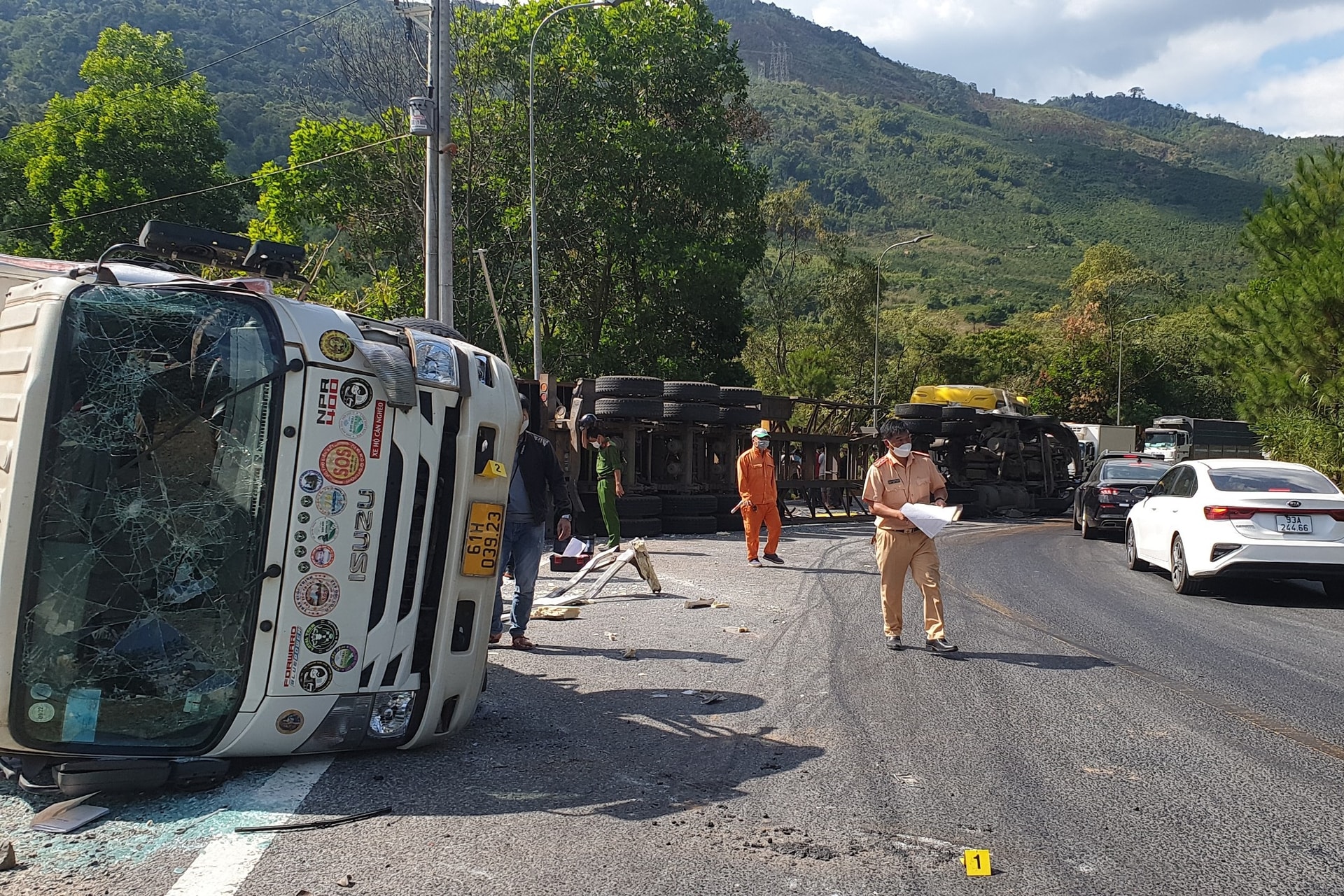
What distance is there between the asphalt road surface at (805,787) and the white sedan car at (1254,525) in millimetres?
2663

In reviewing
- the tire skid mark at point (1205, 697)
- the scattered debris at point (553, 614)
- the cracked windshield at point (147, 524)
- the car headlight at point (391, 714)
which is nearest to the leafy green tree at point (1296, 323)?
the tire skid mark at point (1205, 697)

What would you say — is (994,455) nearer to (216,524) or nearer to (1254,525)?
(1254,525)

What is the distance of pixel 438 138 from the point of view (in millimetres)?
18469

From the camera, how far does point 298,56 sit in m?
143

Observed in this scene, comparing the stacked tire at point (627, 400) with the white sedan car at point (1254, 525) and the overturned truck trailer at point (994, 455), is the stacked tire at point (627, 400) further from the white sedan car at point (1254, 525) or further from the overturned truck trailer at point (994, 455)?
the overturned truck trailer at point (994, 455)

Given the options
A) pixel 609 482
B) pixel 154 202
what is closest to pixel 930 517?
pixel 609 482

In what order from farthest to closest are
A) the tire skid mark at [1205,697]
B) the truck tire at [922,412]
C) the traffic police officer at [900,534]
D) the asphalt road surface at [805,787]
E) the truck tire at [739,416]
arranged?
the truck tire at [922,412] → the truck tire at [739,416] → the traffic police officer at [900,534] → the tire skid mark at [1205,697] → the asphalt road surface at [805,787]

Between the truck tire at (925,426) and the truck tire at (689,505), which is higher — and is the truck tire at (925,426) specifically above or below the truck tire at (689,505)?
above

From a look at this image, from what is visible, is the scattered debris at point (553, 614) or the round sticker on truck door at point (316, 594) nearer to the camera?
the round sticker on truck door at point (316, 594)

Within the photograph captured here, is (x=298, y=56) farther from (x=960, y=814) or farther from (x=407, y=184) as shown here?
(x=960, y=814)

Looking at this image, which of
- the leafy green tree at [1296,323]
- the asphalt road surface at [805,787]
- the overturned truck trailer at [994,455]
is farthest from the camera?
the overturned truck trailer at [994,455]

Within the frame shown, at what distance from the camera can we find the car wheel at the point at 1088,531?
21.3m

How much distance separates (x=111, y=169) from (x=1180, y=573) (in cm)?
4481

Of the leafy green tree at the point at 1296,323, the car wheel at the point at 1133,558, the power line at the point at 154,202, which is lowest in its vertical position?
the car wheel at the point at 1133,558
